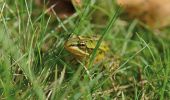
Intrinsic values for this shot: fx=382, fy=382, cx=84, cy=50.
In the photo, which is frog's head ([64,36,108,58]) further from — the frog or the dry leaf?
the dry leaf

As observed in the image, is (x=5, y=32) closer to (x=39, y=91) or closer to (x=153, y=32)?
(x=39, y=91)

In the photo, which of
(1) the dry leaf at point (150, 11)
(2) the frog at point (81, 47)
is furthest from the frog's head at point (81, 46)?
(1) the dry leaf at point (150, 11)

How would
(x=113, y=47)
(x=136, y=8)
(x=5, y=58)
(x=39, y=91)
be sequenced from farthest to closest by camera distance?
(x=136, y=8), (x=113, y=47), (x=5, y=58), (x=39, y=91)

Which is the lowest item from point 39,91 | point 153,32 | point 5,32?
point 153,32

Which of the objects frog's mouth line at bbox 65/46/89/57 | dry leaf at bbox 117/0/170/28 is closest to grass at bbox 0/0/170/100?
frog's mouth line at bbox 65/46/89/57

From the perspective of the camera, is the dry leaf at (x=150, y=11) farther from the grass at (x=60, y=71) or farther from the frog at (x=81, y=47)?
the frog at (x=81, y=47)

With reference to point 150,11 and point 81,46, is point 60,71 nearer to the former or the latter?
point 81,46

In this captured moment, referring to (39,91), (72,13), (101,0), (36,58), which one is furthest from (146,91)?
(101,0)

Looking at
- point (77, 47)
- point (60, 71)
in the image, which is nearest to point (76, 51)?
point (77, 47)
